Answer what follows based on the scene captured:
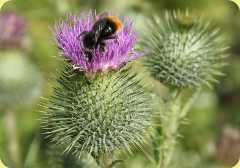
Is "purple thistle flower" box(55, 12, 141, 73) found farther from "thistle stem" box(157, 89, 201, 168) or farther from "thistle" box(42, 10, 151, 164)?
"thistle stem" box(157, 89, 201, 168)

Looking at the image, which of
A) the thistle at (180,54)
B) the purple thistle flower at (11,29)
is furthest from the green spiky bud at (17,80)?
the thistle at (180,54)

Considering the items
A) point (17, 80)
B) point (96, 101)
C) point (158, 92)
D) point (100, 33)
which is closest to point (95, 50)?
point (100, 33)

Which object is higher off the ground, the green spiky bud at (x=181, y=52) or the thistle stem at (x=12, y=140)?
the green spiky bud at (x=181, y=52)

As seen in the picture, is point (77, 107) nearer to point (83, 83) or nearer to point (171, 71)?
point (83, 83)

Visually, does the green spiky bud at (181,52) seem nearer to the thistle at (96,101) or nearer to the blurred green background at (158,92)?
the blurred green background at (158,92)

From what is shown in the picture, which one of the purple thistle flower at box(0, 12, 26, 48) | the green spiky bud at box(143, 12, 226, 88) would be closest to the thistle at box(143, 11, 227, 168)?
the green spiky bud at box(143, 12, 226, 88)
